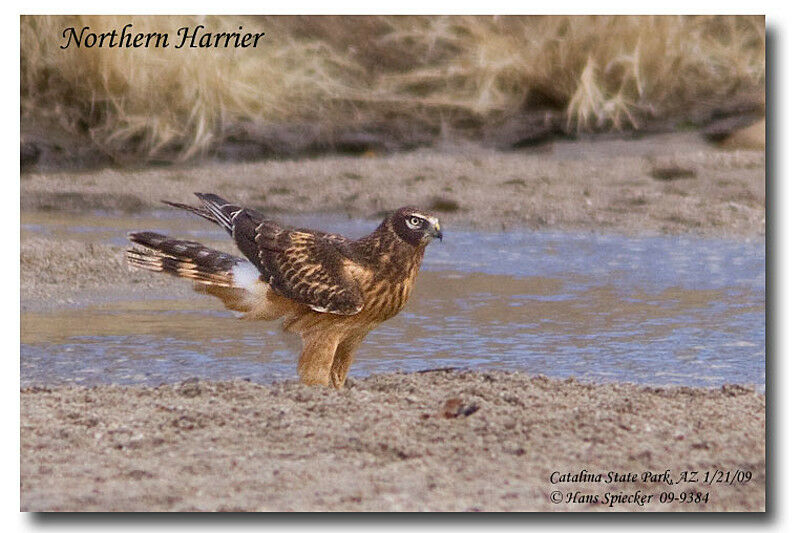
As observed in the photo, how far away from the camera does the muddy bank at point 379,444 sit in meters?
4.43

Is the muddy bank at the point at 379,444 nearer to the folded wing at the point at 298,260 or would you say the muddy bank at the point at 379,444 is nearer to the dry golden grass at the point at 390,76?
the folded wing at the point at 298,260

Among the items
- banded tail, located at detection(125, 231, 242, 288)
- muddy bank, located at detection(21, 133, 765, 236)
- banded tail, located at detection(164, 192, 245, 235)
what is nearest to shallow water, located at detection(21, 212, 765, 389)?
banded tail, located at detection(125, 231, 242, 288)

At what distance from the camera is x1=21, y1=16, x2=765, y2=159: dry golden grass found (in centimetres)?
892

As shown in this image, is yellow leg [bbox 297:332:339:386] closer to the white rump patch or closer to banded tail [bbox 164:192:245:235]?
the white rump patch

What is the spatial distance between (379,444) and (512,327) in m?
2.24

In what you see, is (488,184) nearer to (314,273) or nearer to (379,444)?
(314,273)

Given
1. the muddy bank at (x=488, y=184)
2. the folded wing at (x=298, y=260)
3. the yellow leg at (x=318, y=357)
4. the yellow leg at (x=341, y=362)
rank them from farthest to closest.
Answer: the muddy bank at (x=488, y=184) < the yellow leg at (x=341, y=362) < the yellow leg at (x=318, y=357) < the folded wing at (x=298, y=260)

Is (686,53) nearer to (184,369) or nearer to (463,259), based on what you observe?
(463,259)

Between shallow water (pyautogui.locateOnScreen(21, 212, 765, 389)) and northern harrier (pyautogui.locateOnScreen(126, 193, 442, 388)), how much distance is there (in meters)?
0.27

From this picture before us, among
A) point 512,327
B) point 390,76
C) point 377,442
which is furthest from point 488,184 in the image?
point 377,442

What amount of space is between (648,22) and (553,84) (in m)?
0.96

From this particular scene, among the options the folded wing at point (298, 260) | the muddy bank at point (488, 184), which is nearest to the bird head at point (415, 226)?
the folded wing at point (298, 260)

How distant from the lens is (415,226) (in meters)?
5.27

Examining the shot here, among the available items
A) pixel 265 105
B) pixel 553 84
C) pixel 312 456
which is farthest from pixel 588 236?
pixel 312 456
